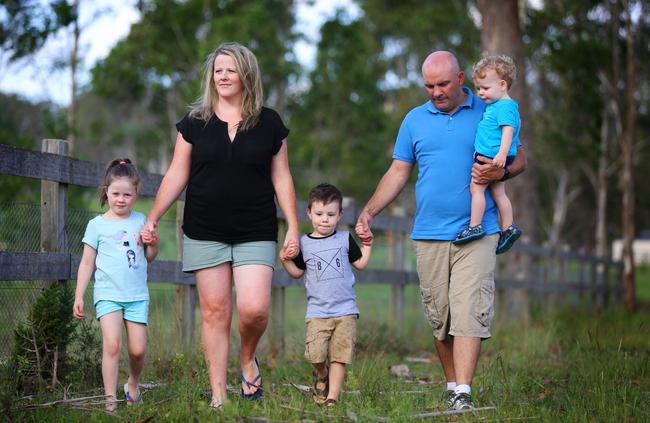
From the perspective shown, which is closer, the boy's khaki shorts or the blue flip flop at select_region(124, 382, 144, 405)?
the blue flip flop at select_region(124, 382, 144, 405)

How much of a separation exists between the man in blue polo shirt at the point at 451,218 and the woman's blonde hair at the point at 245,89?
99cm

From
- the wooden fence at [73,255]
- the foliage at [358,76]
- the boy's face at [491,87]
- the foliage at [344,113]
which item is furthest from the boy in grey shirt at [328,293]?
the foliage at [344,113]

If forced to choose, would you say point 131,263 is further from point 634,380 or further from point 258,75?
point 634,380

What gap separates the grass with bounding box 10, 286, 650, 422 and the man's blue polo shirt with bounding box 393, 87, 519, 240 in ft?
3.54

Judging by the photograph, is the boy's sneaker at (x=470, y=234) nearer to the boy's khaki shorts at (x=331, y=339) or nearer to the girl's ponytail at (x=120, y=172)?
the boy's khaki shorts at (x=331, y=339)

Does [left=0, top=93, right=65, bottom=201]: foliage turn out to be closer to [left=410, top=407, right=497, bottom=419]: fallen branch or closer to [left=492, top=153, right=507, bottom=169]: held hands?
[left=492, top=153, right=507, bottom=169]: held hands

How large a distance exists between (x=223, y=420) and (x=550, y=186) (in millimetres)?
41923

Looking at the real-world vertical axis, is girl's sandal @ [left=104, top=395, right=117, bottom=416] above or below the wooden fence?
below

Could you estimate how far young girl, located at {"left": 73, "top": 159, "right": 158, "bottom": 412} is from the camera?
5.29 metres

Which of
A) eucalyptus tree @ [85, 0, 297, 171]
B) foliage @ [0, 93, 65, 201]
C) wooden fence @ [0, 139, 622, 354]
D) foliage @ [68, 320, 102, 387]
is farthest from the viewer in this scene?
eucalyptus tree @ [85, 0, 297, 171]

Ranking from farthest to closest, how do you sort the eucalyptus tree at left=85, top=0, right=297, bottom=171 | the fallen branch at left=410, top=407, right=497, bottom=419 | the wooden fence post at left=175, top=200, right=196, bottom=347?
the eucalyptus tree at left=85, top=0, right=297, bottom=171, the wooden fence post at left=175, top=200, right=196, bottom=347, the fallen branch at left=410, top=407, right=497, bottom=419

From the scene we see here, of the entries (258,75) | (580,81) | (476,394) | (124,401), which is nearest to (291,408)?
(124,401)

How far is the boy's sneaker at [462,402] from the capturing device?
17.5ft

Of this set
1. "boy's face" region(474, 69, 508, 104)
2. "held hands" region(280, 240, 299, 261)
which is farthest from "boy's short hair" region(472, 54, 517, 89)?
"held hands" region(280, 240, 299, 261)
